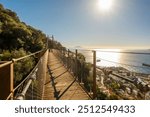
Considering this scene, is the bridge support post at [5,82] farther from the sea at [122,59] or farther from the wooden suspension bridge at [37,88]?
the sea at [122,59]

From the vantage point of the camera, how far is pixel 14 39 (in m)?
29.9

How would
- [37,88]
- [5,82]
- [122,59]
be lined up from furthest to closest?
1. [37,88]
2. [122,59]
3. [5,82]

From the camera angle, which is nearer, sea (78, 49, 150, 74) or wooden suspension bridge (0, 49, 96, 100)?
wooden suspension bridge (0, 49, 96, 100)

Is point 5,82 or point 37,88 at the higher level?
point 5,82

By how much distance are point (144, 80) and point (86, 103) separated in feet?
3.04

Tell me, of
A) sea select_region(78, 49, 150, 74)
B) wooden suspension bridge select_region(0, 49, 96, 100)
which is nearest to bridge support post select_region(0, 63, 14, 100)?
wooden suspension bridge select_region(0, 49, 96, 100)

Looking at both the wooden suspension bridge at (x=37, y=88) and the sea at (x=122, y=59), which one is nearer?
the wooden suspension bridge at (x=37, y=88)

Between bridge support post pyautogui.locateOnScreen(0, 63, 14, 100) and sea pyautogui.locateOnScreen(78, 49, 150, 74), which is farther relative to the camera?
sea pyautogui.locateOnScreen(78, 49, 150, 74)

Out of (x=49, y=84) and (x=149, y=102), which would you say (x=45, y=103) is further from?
(x=49, y=84)

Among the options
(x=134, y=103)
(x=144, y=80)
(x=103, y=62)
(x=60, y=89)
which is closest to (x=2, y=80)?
(x=134, y=103)

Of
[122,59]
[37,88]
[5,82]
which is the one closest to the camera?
[5,82]

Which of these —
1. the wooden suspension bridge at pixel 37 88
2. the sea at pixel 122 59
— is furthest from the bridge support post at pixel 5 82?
the sea at pixel 122 59

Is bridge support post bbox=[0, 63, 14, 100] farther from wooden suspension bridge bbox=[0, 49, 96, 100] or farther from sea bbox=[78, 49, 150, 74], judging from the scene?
sea bbox=[78, 49, 150, 74]

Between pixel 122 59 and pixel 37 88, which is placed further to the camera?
pixel 37 88
